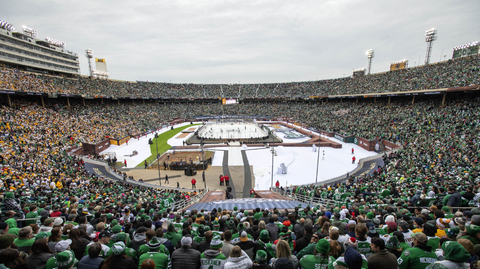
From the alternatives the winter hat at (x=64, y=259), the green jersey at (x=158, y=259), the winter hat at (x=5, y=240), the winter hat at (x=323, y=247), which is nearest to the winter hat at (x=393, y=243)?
the winter hat at (x=323, y=247)

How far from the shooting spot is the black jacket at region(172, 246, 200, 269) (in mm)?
3995

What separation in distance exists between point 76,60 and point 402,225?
105m

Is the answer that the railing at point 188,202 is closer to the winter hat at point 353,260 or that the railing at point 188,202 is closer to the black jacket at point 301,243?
the black jacket at point 301,243

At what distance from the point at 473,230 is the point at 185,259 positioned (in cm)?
593

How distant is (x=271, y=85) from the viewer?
10012 centimetres

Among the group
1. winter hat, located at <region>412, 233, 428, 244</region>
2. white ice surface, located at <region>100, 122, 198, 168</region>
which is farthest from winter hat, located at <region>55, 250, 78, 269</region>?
white ice surface, located at <region>100, 122, 198, 168</region>

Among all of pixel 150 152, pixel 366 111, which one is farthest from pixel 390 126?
pixel 150 152

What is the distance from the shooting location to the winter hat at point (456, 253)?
3.33 m

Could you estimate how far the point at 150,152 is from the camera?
36.0 meters

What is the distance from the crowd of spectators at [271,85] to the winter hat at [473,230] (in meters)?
43.4

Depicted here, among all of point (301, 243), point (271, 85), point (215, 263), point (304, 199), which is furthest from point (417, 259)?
point (271, 85)

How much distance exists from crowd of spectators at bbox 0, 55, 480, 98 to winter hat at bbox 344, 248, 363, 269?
46.3m

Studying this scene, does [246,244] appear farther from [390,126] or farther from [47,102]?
[47,102]

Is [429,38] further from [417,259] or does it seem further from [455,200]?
[417,259]
